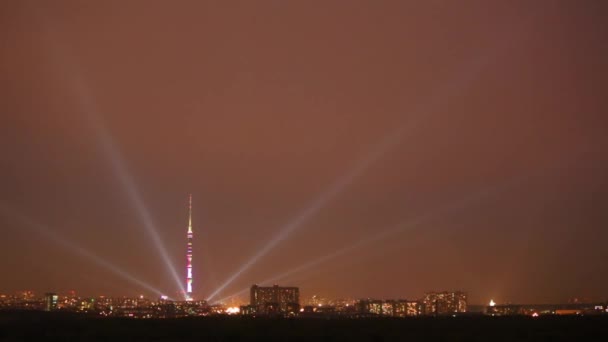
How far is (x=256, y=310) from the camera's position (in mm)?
99875

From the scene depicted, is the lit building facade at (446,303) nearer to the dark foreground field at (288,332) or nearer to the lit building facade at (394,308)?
the lit building facade at (394,308)

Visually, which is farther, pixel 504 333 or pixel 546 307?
pixel 546 307

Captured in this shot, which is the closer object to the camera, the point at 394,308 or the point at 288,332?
the point at 288,332

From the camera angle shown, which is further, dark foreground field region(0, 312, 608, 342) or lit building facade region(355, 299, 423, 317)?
lit building facade region(355, 299, 423, 317)

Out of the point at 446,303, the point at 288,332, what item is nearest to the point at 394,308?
the point at 446,303

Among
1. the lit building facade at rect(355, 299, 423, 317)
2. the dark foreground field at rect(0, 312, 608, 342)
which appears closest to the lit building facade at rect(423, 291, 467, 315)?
the lit building facade at rect(355, 299, 423, 317)

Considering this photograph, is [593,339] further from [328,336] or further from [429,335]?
[328,336]

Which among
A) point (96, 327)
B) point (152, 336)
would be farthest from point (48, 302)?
point (152, 336)

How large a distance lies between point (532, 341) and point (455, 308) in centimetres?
7673

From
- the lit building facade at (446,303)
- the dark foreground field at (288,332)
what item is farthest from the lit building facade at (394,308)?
the dark foreground field at (288,332)

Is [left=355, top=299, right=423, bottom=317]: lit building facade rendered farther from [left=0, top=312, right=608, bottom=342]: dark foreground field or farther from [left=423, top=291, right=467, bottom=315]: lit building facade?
[left=0, top=312, right=608, bottom=342]: dark foreground field

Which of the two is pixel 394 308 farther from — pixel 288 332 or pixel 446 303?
pixel 288 332

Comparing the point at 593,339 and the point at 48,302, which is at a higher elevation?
the point at 48,302

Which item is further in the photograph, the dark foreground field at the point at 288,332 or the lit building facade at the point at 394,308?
the lit building facade at the point at 394,308
